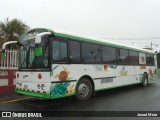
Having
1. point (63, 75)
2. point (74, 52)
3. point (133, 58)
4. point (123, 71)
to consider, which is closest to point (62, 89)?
point (63, 75)

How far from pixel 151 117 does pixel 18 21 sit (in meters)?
14.2

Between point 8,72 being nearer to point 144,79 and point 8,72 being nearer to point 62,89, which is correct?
point 62,89

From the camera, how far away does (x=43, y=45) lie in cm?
716

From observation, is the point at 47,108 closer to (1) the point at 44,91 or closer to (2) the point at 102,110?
(1) the point at 44,91

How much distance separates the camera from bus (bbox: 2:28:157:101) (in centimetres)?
698

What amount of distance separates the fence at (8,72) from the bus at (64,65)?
210 cm

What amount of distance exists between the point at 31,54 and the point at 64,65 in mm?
1351

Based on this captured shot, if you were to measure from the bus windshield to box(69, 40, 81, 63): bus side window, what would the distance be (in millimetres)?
1169

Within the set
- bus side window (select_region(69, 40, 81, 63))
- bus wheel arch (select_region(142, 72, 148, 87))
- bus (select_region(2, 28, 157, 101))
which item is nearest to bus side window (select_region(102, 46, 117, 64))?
bus (select_region(2, 28, 157, 101))

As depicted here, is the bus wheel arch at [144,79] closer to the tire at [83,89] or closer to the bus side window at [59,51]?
the tire at [83,89]

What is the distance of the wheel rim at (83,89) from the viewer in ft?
27.1

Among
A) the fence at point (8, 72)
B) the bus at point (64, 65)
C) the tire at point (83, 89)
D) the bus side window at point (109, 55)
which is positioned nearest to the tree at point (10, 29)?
the fence at point (8, 72)

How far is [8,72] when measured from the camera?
10.6m

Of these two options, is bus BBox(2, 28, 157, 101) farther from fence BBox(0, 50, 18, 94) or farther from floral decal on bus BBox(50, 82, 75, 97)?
fence BBox(0, 50, 18, 94)
